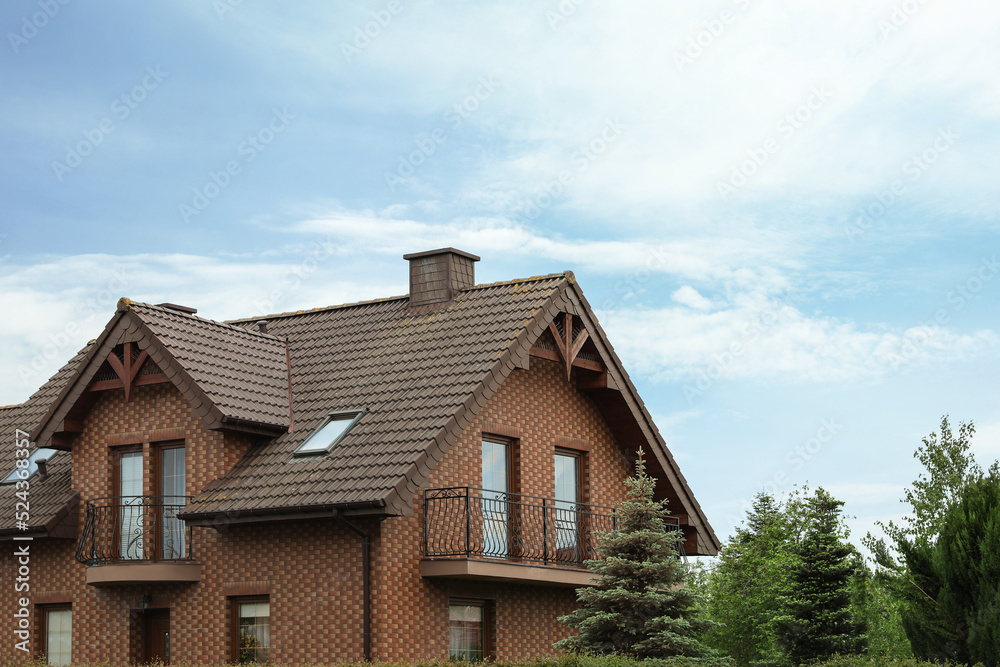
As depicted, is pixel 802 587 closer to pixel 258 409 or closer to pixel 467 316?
pixel 467 316

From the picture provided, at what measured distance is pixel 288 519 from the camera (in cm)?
1700

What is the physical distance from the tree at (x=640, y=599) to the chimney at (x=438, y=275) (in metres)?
6.25

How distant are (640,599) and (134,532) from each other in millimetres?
8451

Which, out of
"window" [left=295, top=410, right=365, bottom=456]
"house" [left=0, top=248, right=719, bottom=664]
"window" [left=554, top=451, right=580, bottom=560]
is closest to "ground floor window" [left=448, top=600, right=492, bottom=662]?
"house" [left=0, top=248, right=719, bottom=664]

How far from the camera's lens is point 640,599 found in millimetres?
16312

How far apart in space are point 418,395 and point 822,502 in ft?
22.6

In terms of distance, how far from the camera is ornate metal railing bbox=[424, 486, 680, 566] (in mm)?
17594

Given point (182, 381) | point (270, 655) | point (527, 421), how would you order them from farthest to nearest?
1. point (527, 421)
2. point (182, 381)
3. point (270, 655)

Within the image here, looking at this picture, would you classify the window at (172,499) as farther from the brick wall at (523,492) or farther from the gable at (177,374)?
the brick wall at (523,492)

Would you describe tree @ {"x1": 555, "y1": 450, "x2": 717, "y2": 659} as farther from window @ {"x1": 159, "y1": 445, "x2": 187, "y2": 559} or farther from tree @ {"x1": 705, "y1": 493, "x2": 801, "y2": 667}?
tree @ {"x1": 705, "y1": 493, "x2": 801, "y2": 667}

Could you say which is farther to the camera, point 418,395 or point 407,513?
point 418,395

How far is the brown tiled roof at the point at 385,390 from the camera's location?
1678 cm

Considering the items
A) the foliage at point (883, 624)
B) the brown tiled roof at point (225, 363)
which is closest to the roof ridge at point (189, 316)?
the brown tiled roof at point (225, 363)

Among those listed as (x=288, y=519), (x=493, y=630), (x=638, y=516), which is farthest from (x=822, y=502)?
(x=288, y=519)
